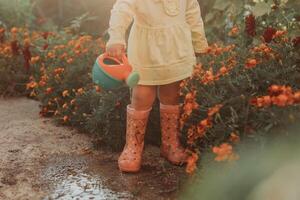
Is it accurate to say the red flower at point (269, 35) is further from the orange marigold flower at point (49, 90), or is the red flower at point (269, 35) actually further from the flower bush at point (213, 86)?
the orange marigold flower at point (49, 90)

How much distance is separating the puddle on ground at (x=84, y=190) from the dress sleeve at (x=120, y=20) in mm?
→ 874

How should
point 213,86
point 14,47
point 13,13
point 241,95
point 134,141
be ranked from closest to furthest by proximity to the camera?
point 241,95 < point 213,86 < point 134,141 < point 14,47 < point 13,13

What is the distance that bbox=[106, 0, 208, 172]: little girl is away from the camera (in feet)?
10.4

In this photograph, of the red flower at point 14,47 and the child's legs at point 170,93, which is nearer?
the child's legs at point 170,93

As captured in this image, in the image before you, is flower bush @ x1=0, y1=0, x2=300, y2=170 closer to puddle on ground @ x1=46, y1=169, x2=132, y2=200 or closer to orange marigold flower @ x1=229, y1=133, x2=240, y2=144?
orange marigold flower @ x1=229, y1=133, x2=240, y2=144

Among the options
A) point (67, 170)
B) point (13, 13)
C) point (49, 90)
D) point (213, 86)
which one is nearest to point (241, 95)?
point (213, 86)

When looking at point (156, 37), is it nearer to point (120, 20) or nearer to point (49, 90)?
point (120, 20)

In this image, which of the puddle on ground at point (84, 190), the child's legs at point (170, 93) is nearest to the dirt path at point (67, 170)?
the puddle on ground at point (84, 190)

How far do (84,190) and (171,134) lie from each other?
2.33 feet

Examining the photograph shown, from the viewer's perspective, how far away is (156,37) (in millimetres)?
3223

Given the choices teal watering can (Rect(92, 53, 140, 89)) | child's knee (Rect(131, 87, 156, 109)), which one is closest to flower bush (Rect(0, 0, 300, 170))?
child's knee (Rect(131, 87, 156, 109))

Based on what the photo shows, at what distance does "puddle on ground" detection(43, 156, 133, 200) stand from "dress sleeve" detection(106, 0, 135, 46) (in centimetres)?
88

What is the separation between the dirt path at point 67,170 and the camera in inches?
122

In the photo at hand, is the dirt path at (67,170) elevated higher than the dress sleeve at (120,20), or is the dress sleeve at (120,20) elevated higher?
the dress sleeve at (120,20)
